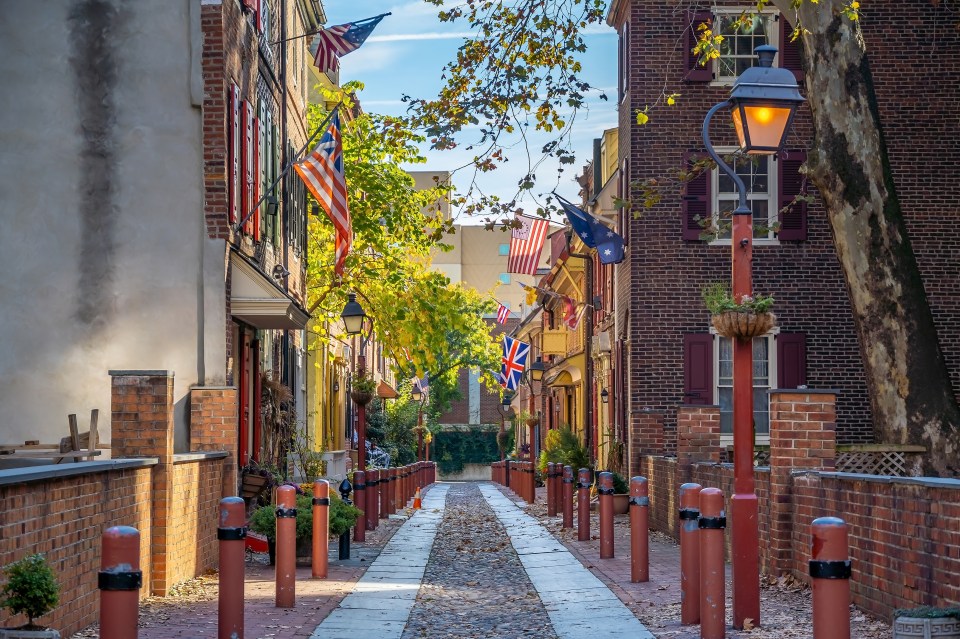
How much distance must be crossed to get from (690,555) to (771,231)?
17468 mm

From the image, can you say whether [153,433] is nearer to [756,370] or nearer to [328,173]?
[328,173]

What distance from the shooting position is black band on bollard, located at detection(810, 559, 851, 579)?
271 inches

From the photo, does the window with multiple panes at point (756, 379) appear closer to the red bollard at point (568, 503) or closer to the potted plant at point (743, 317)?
the red bollard at point (568, 503)

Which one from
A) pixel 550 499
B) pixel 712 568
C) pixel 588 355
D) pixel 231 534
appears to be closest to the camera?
pixel 231 534

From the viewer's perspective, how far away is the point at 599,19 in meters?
18.5

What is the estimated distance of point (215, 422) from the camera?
15.9 metres

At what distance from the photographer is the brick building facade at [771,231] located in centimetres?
2725

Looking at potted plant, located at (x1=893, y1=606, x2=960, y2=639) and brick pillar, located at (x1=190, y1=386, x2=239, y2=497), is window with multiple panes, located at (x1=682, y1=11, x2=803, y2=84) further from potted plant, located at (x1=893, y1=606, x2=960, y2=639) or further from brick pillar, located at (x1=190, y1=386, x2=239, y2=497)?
potted plant, located at (x1=893, y1=606, x2=960, y2=639)

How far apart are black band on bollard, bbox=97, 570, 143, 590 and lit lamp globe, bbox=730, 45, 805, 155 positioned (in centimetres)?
673

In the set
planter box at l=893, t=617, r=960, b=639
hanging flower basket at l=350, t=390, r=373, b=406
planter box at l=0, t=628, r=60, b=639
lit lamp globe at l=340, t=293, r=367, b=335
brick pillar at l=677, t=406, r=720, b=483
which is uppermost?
lit lamp globe at l=340, t=293, r=367, b=335

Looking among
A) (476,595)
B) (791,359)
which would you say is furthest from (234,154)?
(791,359)

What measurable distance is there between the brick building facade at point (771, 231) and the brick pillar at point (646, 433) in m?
0.80

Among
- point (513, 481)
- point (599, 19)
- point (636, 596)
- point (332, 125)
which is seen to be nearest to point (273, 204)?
point (332, 125)

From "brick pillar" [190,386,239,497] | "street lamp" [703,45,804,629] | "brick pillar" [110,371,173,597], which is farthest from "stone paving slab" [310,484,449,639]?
"street lamp" [703,45,804,629]
